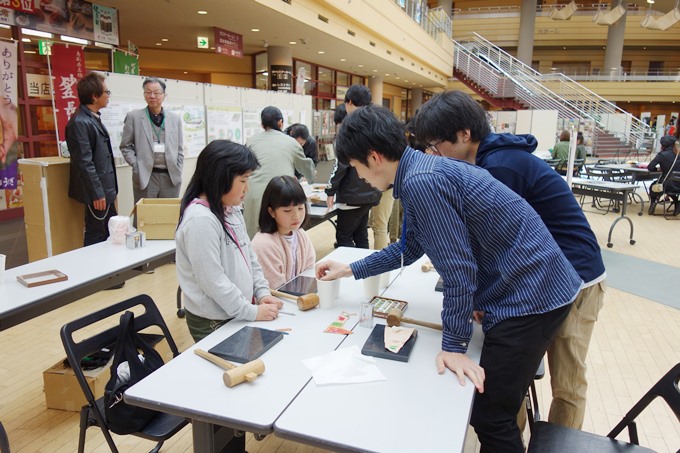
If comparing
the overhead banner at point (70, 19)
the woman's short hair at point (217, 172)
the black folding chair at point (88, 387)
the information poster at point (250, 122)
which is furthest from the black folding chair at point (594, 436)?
the overhead banner at point (70, 19)

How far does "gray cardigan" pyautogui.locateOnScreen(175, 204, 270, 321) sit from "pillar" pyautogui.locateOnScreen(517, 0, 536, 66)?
24730mm

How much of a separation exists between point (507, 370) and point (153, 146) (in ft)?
13.8

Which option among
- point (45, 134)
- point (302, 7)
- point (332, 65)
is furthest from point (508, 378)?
point (332, 65)

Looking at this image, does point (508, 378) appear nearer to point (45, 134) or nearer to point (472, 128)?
point (472, 128)

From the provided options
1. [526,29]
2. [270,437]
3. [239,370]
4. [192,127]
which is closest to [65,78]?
[192,127]

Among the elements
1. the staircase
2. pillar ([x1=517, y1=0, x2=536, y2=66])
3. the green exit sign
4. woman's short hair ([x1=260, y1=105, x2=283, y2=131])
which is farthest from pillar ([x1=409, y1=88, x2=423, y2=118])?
woman's short hair ([x1=260, y1=105, x2=283, y2=131])

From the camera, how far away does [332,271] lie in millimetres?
2107

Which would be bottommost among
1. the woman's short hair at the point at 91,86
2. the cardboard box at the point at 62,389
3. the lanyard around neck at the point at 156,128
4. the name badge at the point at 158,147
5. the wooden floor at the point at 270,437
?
the wooden floor at the point at 270,437

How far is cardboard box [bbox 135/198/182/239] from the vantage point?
3.26 metres

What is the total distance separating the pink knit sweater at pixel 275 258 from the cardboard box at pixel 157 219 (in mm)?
946

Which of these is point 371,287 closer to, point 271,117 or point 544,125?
point 271,117

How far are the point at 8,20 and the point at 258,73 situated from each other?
25.7ft

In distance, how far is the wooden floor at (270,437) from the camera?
7.86 feet

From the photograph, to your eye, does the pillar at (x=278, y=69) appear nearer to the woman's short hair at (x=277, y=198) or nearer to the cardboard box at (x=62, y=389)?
the woman's short hair at (x=277, y=198)
